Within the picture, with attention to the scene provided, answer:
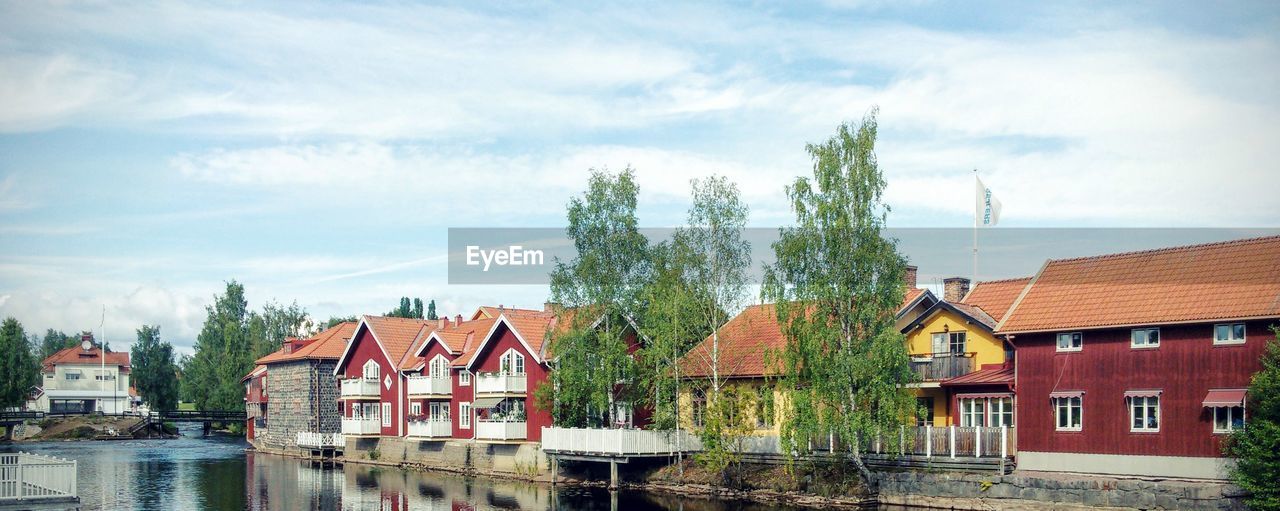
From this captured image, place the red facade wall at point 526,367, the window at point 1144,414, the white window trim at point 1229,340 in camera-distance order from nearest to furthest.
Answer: the white window trim at point 1229,340
the window at point 1144,414
the red facade wall at point 526,367

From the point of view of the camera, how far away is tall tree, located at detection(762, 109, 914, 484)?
134ft

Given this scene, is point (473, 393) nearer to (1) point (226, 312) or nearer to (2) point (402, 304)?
(2) point (402, 304)

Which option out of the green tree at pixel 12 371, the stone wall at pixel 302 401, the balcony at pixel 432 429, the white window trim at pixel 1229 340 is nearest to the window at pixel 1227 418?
the white window trim at pixel 1229 340

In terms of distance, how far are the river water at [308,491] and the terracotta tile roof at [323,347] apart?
735cm

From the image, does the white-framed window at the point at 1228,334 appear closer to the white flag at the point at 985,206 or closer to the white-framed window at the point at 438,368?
the white flag at the point at 985,206

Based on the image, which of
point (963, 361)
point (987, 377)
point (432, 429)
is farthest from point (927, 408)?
point (432, 429)

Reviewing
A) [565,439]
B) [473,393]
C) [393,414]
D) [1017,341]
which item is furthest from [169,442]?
[1017,341]

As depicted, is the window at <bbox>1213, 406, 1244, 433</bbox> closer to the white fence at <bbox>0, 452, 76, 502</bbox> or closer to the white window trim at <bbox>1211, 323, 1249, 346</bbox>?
the white window trim at <bbox>1211, 323, 1249, 346</bbox>

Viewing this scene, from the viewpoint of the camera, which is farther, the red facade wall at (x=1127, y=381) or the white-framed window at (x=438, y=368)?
the white-framed window at (x=438, y=368)

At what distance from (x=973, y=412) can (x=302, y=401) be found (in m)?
49.6

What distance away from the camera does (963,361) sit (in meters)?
43.6

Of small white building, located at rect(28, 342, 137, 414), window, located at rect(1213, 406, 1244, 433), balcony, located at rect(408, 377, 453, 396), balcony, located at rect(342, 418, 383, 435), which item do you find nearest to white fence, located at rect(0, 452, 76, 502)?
balcony, located at rect(408, 377, 453, 396)

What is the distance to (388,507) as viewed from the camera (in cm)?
4500

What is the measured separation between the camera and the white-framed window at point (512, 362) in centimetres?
5781
